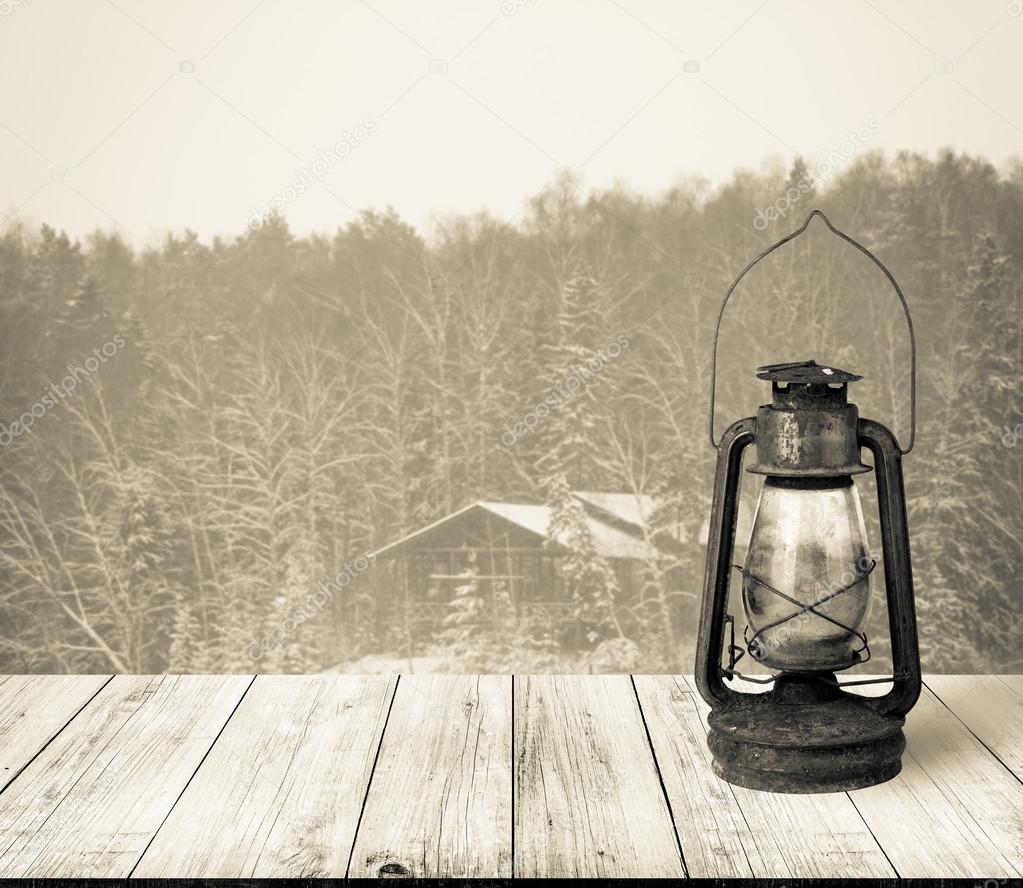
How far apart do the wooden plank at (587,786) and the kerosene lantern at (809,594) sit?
5.1 inches

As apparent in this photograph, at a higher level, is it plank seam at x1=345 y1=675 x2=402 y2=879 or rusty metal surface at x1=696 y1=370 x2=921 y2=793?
rusty metal surface at x1=696 y1=370 x2=921 y2=793

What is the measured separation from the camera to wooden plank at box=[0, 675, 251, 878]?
1.25 meters

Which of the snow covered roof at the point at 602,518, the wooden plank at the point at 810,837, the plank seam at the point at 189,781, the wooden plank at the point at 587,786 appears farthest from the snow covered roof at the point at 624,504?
the wooden plank at the point at 810,837

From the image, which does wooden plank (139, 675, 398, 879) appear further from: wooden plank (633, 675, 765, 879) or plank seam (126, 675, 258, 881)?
wooden plank (633, 675, 765, 879)

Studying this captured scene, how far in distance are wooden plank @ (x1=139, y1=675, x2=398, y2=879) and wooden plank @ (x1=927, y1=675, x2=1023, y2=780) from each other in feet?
2.61

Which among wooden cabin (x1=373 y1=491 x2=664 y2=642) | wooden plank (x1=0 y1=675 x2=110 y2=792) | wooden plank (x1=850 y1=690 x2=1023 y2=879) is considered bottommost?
wooden plank (x1=850 y1=690 x2=1023 y2=879)

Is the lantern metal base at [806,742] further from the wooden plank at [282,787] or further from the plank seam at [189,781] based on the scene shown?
the plank seam at [189,781]

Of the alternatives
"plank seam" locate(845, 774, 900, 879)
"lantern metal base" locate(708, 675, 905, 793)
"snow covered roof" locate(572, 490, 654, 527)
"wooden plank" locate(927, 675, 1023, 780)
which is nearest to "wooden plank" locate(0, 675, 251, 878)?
"lantern metal base" locate(708, 675, 905, 793)

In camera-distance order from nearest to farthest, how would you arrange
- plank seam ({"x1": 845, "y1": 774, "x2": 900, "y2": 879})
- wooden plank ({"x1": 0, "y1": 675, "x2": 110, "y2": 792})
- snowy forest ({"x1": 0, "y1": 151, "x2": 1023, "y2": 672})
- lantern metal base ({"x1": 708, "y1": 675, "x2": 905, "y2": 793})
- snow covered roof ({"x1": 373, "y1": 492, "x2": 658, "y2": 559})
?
plank seam ({"x1": 845, "y1": 774, "x2": 900, "y2": 879})
lantern metal base ({"x1": 708, "y1": 675, "x2": 905, "y2": 793})
wooden plank ({"x1": 0, "y1": 675, "x2": 110, "y2": 792})
snowy forest ({"x1": 0, "y1": 151, "x2": 1023, "y2": 672})
snow covered roof ({"x1": 373, "y1": 492, "x2": 658, "y2": 559})

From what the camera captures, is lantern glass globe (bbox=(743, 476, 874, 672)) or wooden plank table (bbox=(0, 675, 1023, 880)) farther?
lantern glass globe (bbox=(743, 476, 874, 672))

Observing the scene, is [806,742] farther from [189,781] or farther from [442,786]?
[189,781]

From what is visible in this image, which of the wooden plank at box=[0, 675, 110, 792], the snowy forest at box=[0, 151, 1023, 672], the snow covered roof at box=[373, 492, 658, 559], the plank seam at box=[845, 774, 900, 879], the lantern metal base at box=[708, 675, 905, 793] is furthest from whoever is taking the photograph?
the snow covered roof at box=[373, 492, 658, 559]

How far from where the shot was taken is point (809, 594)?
1.44m

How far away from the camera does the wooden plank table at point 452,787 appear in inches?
48.6
